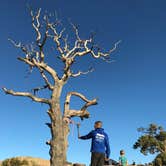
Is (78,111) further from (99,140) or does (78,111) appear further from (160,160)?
(160,160)

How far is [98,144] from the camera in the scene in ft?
42.1

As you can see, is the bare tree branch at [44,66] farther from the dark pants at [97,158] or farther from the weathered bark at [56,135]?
the dark pants at [97,158]

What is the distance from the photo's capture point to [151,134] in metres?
69.9

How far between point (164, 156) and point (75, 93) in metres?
30.1

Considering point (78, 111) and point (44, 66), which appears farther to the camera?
point (44, 66)

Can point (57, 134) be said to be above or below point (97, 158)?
above

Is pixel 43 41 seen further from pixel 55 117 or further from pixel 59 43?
pixel 55 117

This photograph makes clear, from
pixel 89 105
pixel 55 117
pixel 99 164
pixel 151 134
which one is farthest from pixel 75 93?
pixel 151 134

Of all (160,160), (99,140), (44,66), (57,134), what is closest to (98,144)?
(99,140)

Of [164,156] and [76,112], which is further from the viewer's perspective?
[164,156]

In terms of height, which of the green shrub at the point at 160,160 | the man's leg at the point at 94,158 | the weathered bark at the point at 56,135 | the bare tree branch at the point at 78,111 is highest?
the green shrub at the point at 160,160

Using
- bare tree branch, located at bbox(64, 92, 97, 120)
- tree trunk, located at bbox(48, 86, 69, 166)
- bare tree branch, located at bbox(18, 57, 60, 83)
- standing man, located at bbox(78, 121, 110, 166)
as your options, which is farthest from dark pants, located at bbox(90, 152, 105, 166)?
bare tree branch, located at bbox(18, 57, 60, 83)

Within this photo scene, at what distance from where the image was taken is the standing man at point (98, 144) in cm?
1284

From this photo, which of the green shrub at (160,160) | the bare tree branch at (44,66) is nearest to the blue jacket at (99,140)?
the bare tree branch at (44,66)
